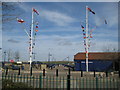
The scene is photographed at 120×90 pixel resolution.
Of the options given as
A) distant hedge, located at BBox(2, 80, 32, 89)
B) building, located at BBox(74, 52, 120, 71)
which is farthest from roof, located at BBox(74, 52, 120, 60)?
distant hedge, located at BBox(2, 80, 32, 89)

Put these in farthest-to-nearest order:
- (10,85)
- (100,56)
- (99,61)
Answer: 1. (100,56)
2. (99,61)
3. (10,85)

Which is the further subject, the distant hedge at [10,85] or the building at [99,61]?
the building at [99,61]

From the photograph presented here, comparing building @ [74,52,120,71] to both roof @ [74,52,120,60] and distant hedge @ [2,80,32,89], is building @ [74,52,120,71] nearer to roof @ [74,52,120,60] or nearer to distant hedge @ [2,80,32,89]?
roof @ [74,52,120,60]

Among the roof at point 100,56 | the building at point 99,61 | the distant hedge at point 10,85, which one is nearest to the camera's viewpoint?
the distant hedge at point 10,85

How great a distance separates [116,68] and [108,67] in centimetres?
166

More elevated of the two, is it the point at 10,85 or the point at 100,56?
the point at 100,56

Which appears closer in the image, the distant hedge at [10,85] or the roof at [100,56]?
the distant hedge at [10,85]

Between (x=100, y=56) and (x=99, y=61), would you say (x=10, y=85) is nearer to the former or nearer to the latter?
(x=99, y=61)

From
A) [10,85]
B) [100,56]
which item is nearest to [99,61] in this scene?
[100,56]

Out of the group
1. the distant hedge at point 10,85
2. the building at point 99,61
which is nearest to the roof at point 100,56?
the building at point 99,61

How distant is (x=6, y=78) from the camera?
8.73m

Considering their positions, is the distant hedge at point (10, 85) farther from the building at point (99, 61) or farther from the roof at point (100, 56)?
the roof at point (100, 56)

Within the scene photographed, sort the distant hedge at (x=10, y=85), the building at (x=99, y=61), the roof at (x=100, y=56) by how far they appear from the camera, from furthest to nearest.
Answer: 1. the roof at (x=100, y=56)
2. the building at (x=99, y=61)
3. the distant hedge at (x=10, y=85)

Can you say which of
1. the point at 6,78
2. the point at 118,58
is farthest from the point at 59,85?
the point at 118,58
